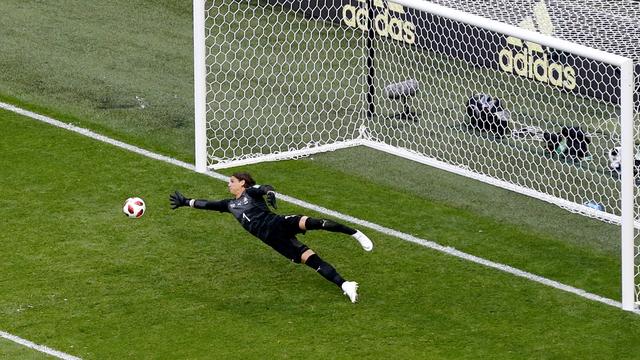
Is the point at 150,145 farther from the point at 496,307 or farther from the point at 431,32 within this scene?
the point at 496,307

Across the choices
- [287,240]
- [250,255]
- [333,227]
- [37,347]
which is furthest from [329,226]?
[37,347]

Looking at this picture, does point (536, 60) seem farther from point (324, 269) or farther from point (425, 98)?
point (324, 269)

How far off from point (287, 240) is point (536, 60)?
16.0 feet

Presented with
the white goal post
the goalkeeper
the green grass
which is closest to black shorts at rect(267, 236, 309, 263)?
the goalkeeper

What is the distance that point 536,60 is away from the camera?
18.4m

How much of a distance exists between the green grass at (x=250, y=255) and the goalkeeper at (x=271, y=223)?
26 cm

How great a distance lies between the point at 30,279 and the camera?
1497cm

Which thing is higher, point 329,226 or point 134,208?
point 329,226

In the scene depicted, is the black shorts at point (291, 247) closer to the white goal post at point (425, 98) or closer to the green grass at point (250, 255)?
the green grass at point (250, 255)

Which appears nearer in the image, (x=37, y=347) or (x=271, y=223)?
(x=37, y=347)

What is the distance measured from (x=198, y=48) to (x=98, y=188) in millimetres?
1890

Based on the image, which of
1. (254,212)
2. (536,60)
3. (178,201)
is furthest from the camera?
(536,60)

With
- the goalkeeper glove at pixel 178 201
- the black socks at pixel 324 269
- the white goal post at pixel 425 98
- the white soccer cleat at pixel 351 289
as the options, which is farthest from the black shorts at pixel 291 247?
the white goal post at pixel 425 98

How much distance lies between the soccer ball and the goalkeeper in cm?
58
